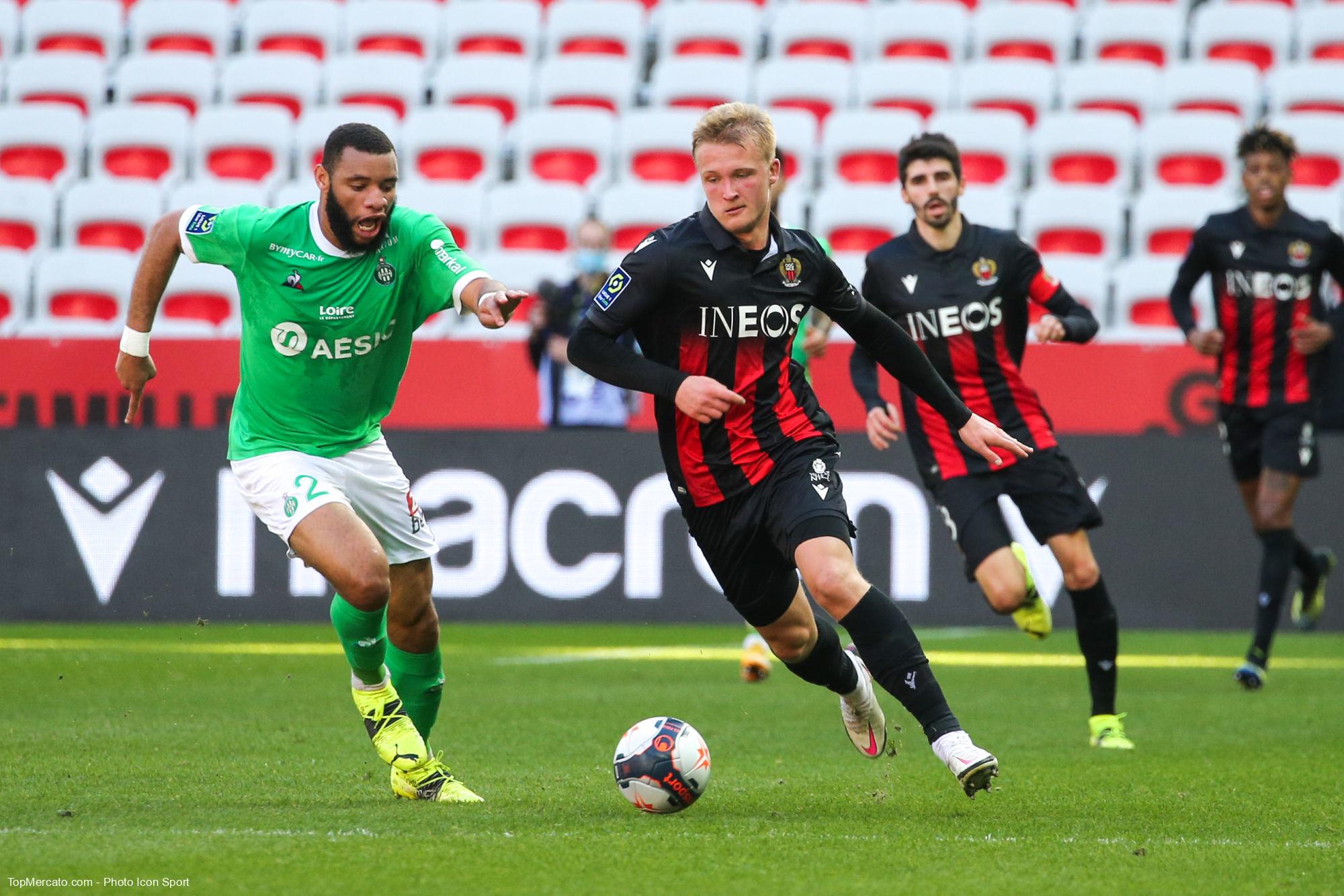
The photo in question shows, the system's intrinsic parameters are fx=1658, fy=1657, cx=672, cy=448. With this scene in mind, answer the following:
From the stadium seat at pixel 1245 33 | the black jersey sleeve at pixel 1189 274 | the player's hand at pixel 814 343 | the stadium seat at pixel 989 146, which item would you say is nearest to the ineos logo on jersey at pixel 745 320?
→ the player's hand at pixel 814 343

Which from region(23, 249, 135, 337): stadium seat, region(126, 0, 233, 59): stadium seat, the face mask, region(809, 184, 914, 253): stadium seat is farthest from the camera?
region(126, 0, 233, 59): stadium seat

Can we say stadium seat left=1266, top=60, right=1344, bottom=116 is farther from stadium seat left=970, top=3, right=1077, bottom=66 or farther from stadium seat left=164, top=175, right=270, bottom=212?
stadium seat left=164, top=175, right=270, bottom=212

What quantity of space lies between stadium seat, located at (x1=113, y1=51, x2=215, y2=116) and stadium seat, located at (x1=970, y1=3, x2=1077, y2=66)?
773 cm

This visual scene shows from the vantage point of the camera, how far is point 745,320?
508 cm

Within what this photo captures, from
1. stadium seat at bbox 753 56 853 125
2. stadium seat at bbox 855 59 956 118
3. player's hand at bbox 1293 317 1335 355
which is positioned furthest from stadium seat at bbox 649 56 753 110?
player's hand at bbox 1293 317 1335 355

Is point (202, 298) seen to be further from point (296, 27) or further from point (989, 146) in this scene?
point (989, 146)

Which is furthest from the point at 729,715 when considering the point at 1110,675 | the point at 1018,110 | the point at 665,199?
the point at 1018,110

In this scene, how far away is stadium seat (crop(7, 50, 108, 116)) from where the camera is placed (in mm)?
16312

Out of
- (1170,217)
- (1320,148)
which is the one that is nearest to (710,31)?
(1170,217)

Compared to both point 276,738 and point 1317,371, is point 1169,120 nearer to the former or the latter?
point 1317,371

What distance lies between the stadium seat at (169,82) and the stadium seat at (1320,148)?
10258 mm

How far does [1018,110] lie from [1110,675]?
10315 mm

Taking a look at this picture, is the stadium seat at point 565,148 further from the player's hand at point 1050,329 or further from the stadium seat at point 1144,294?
the player's hand at point 1050,329

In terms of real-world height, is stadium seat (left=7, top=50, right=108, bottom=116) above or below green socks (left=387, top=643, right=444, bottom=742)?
above
